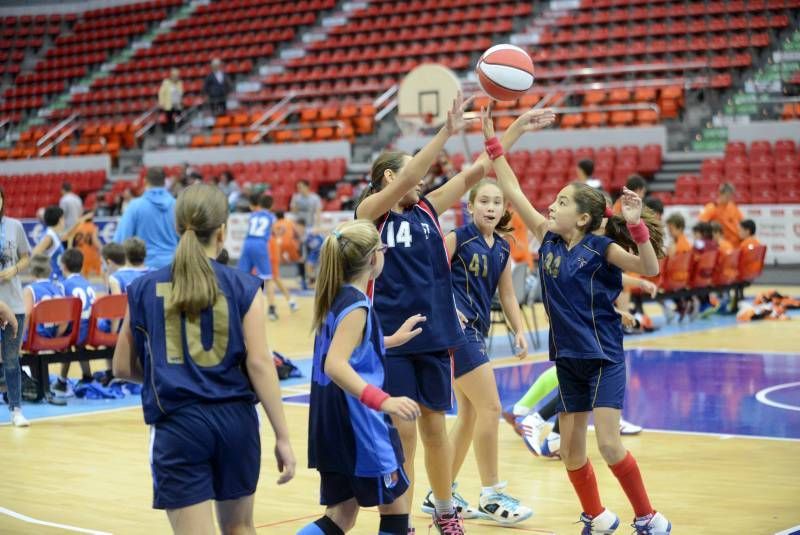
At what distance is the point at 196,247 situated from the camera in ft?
13.0

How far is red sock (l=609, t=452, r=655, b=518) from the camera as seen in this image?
217 inches

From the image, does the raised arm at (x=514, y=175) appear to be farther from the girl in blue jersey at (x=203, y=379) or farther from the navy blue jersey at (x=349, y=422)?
the girl in blue jersey at (x=203, y=379)

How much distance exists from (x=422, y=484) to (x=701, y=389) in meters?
4.17

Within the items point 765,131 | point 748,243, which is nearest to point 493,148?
point 748,243

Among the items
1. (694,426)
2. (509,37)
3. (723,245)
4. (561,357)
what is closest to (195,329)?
(561,357)

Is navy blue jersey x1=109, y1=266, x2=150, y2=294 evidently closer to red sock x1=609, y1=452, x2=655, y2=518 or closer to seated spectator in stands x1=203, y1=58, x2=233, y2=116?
red sock x1=609, y1=452, x2=655, y2=518

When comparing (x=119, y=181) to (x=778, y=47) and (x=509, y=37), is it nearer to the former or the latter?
(x=509, y=37)

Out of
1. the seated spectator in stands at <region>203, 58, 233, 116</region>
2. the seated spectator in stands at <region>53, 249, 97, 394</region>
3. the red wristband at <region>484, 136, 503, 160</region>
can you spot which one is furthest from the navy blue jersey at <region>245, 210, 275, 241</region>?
the seated spectator in stands at <region>203, 58, 233, 116</region>

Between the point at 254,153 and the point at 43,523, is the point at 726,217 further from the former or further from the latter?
the point at 254,153

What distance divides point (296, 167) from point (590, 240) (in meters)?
21.2

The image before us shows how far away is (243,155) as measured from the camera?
28297 millimetres

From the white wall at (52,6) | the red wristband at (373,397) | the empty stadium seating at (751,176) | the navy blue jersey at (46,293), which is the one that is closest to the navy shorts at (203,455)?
the red wristband at (373,397)

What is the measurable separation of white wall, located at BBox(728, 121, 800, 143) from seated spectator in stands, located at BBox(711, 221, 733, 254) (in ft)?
17.9

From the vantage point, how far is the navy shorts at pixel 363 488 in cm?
440
